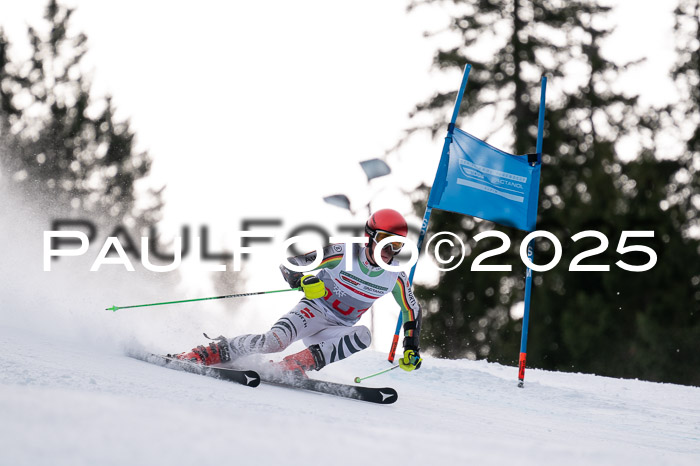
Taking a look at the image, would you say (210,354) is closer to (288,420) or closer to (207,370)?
(207,370)

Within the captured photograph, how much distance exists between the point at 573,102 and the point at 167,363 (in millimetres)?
15147

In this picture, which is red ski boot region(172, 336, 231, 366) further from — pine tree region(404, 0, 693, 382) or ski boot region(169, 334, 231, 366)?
pine tree region(404, 0, 693, 382)

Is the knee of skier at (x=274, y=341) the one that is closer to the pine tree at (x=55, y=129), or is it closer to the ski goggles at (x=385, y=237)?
the ski goggles at (x=385, y=237)

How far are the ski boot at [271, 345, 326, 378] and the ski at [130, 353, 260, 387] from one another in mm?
546

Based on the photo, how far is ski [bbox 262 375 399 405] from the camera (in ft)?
17.3

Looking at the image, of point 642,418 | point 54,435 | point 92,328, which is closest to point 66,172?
point 92,328

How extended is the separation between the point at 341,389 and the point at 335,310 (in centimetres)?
67

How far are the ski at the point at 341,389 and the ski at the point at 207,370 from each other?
44cm

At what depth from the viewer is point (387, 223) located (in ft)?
18.1

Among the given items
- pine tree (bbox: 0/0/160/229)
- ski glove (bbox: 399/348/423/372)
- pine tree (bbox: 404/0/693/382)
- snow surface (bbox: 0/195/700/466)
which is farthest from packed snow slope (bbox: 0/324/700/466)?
pine tree (bbox: 0/0/160/229)

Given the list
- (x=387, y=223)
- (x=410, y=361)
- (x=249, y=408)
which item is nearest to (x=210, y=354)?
(x=410, y=361)

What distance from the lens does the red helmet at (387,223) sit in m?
5.50

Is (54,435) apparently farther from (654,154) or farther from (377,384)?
(654,154)

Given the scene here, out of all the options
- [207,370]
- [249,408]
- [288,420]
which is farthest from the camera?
[207,370]
